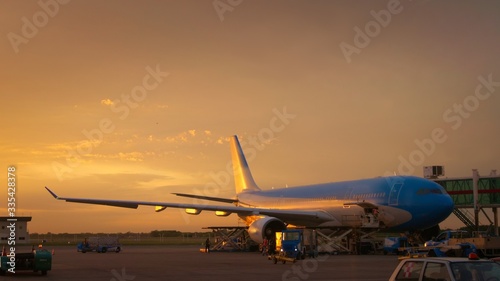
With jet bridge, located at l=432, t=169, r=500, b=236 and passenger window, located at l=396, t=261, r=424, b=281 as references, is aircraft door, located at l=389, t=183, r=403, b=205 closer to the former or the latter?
jet bridge, located at l=432, t=169, r=500, b=236

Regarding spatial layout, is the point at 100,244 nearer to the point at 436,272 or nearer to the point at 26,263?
the point at 26,263

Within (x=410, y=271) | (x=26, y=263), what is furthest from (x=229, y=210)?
(x=410, y=271)

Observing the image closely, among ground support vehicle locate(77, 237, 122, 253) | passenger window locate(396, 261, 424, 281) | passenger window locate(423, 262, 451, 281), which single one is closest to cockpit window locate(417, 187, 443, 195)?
ground support vehicle locate(77, 237, 122, 253)

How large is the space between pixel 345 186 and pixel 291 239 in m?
10.7

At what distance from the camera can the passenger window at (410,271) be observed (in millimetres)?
10609

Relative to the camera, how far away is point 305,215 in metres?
43.6

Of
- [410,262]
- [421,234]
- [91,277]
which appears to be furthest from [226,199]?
[410,262]

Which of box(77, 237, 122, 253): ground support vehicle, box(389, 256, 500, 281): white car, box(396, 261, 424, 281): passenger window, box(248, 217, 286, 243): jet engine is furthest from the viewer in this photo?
box(77, 237, 122, 253): ground support vehicle

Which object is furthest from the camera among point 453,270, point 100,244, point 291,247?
point 100,244

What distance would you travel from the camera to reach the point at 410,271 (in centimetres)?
1072

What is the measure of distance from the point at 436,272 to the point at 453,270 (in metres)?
0.31

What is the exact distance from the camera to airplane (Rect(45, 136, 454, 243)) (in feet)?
127

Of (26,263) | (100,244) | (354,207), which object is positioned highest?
(354,207)

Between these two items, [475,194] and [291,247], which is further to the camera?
[475,194]
